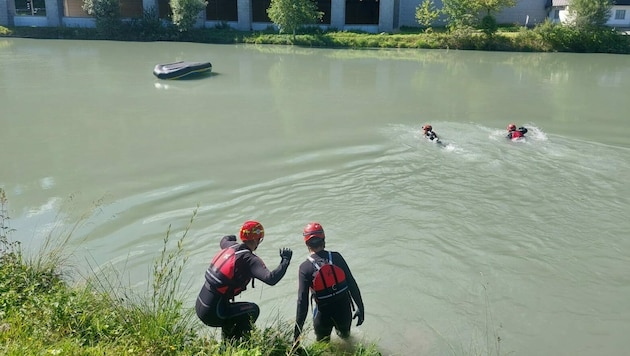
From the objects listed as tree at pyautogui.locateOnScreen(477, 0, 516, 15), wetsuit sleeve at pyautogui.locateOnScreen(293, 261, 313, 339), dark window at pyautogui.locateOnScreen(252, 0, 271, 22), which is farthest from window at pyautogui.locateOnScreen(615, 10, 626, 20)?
wetsuit sleeve at pyautogui.locateOnScreen(293, 261, 313, 339)

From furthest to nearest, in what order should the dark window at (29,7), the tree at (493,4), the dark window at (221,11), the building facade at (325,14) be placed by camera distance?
the dark window at (29,7) → the dark window at (221,11) → the building facade at (325,14) → the tree at (493,4)

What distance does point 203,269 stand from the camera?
26.0 ft

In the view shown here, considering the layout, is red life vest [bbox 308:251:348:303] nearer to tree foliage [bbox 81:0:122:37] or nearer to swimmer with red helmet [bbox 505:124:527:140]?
swimmer with red helmet [bbox 505:124:527:140]

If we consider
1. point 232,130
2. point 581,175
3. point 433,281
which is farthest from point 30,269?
point 581,175

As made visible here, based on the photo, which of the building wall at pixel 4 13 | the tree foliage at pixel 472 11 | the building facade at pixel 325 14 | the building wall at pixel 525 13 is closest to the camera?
the tree foliage at pixel 472 11

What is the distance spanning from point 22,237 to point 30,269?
112 inches

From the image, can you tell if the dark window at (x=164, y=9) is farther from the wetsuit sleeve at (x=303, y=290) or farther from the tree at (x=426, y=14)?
the wetsuit sleeve at (x=303, y=290)

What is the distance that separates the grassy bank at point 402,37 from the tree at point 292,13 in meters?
1.02

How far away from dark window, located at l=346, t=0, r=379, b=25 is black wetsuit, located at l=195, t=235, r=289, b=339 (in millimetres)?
43964

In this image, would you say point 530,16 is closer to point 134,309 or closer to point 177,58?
point 177,58

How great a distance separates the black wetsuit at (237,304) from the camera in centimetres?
514

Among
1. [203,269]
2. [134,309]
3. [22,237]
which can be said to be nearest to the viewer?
[134,309]

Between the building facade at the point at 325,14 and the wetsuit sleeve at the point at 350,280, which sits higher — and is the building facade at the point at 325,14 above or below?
above

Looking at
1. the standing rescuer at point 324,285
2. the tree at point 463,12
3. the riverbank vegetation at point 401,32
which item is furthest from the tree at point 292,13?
the standing rescuer at point 324,285
